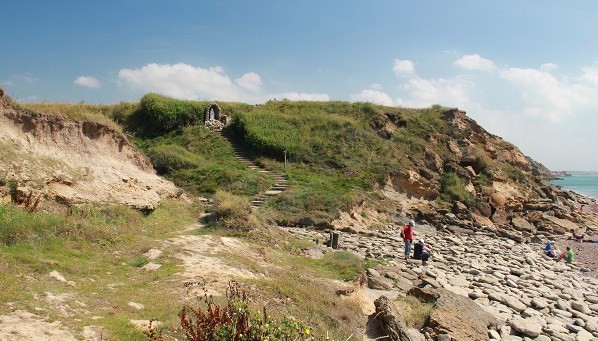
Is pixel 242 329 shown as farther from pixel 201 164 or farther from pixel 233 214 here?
pixel 201 164

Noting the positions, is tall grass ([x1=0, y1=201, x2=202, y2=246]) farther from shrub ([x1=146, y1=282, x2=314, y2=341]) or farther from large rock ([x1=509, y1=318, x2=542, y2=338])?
large rock ([x1=509, y1=318, x2=542, y2=338])

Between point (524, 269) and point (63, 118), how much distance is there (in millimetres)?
17199

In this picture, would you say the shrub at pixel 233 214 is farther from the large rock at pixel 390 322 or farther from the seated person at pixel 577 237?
the seated person at pixel 577 237

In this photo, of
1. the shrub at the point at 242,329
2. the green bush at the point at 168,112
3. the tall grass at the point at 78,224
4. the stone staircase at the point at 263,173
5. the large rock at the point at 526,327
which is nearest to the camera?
the shrub at the point at 242,329

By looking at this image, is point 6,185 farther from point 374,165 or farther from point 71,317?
point 374,165

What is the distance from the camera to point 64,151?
11906mm

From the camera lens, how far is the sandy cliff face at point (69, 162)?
10203 mm

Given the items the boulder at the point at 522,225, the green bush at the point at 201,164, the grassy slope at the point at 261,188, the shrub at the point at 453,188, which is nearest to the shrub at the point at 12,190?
the grassy slope at the point at 261,188

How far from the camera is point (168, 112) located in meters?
30.9

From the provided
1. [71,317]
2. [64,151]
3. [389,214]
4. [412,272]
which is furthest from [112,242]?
[389,214]

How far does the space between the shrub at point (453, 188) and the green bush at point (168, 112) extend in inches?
767

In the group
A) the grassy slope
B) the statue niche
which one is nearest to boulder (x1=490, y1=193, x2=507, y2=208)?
the grassy slope

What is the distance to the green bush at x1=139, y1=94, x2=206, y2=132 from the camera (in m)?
30.9

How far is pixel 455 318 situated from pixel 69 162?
11197 mm
